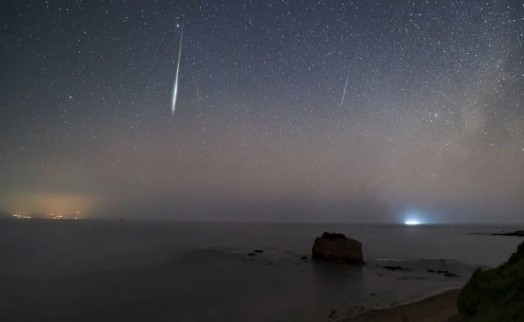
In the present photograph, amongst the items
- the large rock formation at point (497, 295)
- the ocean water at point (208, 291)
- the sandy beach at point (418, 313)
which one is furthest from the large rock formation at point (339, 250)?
the large rock formation at point (497, 295)

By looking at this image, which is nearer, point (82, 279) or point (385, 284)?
point (385, 284)

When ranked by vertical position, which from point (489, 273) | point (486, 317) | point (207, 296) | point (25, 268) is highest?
point (489, 273)

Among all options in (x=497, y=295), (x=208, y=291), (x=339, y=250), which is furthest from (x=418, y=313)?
(x=339, y=250)

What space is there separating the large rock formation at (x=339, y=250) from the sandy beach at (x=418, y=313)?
81.3 feet

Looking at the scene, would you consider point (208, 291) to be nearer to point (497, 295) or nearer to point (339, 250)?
point (339, 250)

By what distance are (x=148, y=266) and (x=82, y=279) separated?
10751 mm

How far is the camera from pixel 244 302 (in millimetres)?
24141

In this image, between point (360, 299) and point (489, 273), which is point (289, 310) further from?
point (489, 273)

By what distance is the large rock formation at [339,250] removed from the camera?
43894mm

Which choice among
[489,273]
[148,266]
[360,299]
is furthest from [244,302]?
[148,266]

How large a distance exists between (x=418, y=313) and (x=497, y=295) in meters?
9.76

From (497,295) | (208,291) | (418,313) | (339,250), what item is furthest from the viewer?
(339,250)

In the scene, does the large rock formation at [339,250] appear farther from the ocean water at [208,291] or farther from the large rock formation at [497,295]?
the large rock formation at [497,295]

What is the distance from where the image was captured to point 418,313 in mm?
16594
